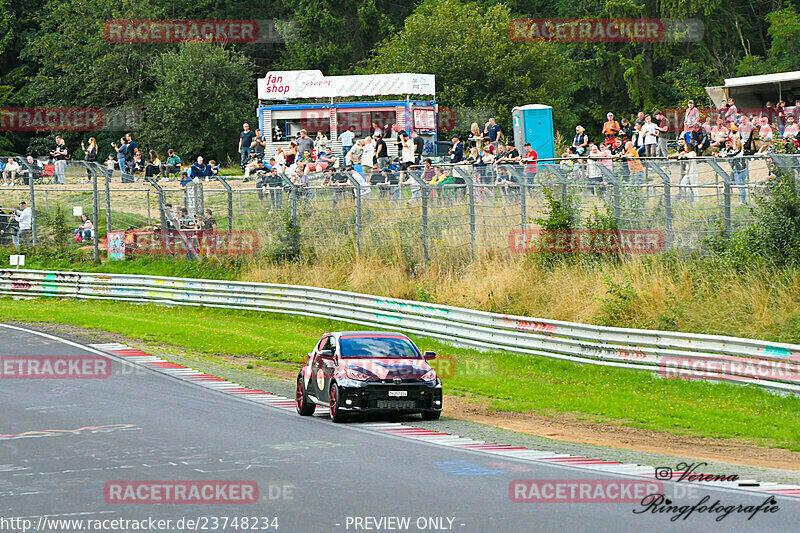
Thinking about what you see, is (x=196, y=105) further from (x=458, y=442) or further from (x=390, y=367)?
(x=458, y=442)

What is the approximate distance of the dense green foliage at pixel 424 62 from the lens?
59719 mm

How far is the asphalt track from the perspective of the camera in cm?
963

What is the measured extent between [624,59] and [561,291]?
134ft

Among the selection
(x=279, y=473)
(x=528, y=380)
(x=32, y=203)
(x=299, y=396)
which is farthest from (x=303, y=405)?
(x=32, y=203)

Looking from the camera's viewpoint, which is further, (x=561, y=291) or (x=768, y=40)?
(x=768, y=40)

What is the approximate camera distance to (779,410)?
16.4 m

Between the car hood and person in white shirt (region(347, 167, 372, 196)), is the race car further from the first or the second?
person in white shirt (region(347, 167, 372, 196))

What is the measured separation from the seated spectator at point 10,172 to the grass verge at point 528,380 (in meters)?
8.94

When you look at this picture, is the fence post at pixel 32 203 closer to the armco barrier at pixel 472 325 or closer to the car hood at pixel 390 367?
the armco barrier at pixel 472 325

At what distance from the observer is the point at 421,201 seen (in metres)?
28.0

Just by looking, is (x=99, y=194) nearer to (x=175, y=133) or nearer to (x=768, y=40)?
(x=175, y=133)

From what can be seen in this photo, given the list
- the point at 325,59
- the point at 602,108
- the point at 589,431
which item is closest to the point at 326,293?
the point at 589,431

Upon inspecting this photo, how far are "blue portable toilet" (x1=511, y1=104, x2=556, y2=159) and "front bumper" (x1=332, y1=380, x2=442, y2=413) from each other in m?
20.9

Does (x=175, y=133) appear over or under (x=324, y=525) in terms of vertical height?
over
